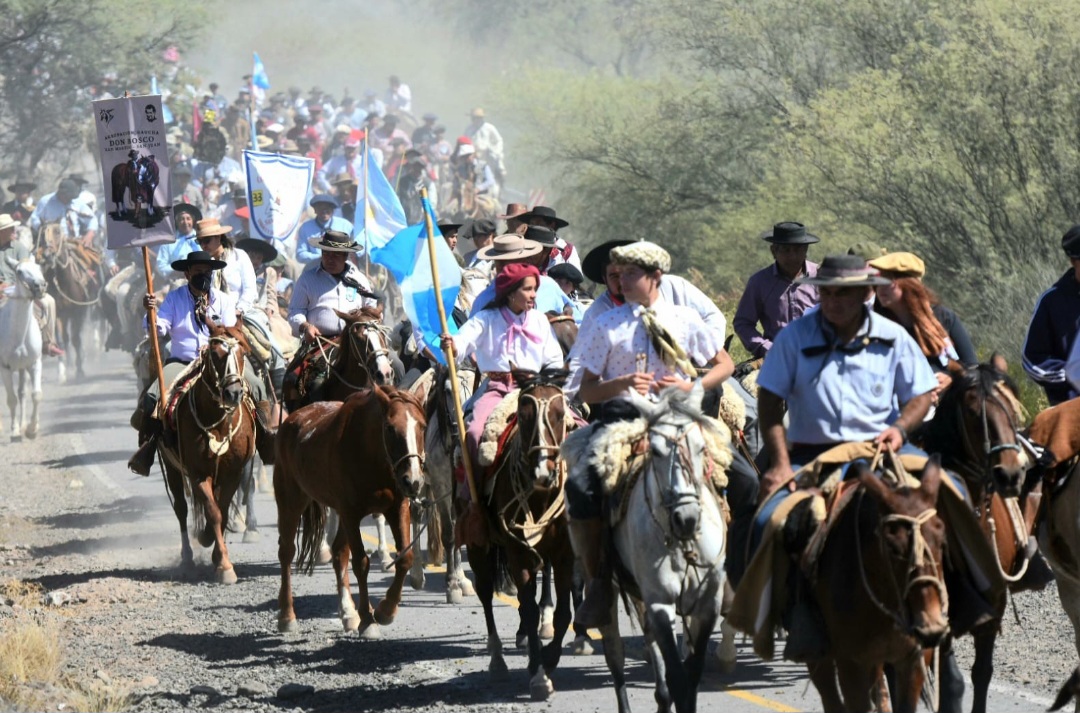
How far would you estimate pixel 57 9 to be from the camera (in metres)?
50.2

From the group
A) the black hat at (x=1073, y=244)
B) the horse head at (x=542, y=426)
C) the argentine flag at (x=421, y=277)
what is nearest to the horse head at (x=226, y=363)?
the argentine flag at (x=421, y=277)

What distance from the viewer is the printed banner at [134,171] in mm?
17359

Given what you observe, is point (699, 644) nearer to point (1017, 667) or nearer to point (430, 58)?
point (1017, 667)

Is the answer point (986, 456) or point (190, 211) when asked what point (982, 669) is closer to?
point (986, 456)

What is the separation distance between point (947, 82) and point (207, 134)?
2149 centimetres

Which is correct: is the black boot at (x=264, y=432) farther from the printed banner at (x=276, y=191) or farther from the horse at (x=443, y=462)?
the printed banner at (x=276, y=191)

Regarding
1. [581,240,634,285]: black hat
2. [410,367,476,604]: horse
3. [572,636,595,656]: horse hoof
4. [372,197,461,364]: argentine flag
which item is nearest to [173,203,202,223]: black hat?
[410,367,476,604]: horse

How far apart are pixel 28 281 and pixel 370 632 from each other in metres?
16.9

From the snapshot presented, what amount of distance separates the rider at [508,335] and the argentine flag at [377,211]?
22.3ft

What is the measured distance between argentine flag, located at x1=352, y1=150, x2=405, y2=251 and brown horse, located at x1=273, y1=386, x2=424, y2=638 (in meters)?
4.86

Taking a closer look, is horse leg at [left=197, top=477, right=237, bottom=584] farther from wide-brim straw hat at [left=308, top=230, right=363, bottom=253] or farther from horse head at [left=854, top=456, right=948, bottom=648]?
horse head at [left=854, top=456, right=948, bottom=648]

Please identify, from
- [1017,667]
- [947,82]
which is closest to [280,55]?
[947,82]

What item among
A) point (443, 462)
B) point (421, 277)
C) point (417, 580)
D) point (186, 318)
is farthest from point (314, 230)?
point (443, 462)

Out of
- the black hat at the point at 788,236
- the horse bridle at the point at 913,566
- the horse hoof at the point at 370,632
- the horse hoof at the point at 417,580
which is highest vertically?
the black hat at the point at 788,236
